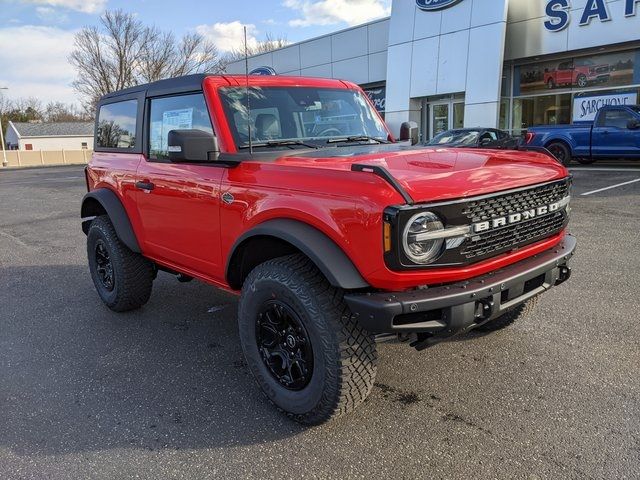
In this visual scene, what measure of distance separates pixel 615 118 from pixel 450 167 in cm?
1400

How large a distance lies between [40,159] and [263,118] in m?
60.7

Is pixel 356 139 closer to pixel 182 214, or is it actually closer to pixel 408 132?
pixel 408 132

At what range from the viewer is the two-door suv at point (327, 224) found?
2.45 meters

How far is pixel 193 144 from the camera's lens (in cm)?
301

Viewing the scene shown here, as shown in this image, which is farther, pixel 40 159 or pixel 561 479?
pixel 40 159

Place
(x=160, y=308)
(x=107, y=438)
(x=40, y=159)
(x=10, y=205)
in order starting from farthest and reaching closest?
(x=40, y=159) < (x=10, y=205) < (x=160, y=308) < (x=107, y=438)

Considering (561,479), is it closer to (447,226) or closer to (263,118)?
(447,226)

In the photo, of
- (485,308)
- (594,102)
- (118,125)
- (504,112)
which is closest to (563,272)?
(485,308)

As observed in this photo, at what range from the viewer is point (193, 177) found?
A: 346cm

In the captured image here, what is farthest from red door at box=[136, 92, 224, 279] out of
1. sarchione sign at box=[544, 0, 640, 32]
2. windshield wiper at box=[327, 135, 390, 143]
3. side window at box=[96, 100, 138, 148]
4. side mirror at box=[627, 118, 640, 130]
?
sarchione sign at box=[544, 0, 640, 32]

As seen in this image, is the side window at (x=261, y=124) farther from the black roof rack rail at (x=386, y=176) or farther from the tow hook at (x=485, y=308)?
the tow hook at (x=485, y=308)

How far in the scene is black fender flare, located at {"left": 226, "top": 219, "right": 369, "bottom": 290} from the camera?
246cm

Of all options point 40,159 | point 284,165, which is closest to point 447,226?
point 284,165

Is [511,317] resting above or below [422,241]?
below
